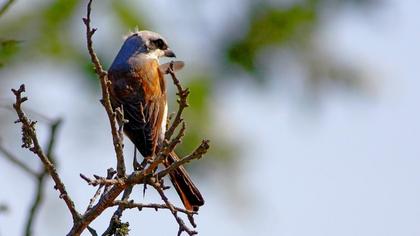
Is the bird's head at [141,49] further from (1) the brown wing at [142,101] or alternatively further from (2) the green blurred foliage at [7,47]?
(2) the green blurred foliage at [7,47]

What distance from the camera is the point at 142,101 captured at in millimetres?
6680

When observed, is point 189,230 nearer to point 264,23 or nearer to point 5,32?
point 5,32

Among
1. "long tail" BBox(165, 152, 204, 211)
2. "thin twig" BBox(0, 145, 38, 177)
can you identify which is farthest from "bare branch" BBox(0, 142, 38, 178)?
"long tail" BBox(165, 152, 204, 211)

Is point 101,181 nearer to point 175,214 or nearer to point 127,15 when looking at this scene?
point 175,214

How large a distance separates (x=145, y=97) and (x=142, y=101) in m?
0.05

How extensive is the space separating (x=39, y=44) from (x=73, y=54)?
587 mm

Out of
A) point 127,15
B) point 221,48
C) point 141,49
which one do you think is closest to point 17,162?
point 141,49

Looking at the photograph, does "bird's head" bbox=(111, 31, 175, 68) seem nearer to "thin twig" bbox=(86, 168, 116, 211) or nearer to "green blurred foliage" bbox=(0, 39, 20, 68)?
"green blurred foliage" bbox=(0, 39, 20, 68)

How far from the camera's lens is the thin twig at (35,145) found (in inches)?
174

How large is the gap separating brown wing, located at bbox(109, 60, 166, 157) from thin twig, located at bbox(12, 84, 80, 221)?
1.56 metres

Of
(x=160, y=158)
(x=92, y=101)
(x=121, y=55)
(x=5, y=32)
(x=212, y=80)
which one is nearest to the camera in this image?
(x=160, y=158)

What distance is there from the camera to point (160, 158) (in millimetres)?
4504

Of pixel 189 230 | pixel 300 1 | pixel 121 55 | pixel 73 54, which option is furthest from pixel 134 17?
pixel 189 230

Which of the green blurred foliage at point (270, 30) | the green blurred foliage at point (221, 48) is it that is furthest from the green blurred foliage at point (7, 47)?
the green blurred foliage at point (270, 30)
